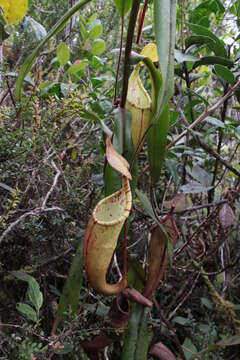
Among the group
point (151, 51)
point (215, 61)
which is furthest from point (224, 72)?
point (151, 51)

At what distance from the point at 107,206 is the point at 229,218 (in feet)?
1.29

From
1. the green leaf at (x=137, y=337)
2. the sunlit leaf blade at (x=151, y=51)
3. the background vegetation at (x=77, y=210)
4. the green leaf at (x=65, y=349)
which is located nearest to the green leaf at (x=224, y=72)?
the background vegetation at (x=77, y=210)

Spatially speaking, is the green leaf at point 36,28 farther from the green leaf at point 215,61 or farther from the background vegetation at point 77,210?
the green leaf at point 215,61

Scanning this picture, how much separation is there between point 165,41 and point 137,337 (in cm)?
53

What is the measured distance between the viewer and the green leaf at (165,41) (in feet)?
1.68

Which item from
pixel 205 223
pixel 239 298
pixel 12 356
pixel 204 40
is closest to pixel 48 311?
pixel 12 356

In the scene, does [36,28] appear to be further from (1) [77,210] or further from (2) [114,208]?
(2) [114,208]

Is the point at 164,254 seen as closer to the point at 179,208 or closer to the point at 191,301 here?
the point at 179,208

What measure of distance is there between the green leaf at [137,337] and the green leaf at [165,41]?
409mm

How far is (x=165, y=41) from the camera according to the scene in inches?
20.4

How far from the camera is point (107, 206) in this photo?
602 mm

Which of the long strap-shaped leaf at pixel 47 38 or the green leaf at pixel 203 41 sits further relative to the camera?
the green leaf at pixel 203 41

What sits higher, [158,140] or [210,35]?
[210,35]

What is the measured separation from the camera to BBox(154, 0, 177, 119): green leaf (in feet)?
1.68
